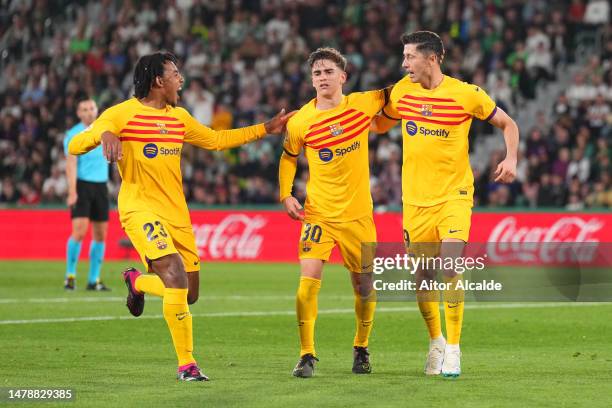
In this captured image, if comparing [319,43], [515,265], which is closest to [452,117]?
[515,265]

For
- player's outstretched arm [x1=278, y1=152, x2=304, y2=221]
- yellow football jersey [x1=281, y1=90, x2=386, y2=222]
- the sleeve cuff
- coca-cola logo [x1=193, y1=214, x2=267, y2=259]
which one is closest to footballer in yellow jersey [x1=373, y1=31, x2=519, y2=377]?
Answer: yellow football jersey [x1=281, y1=90, x2=386, y2=222]

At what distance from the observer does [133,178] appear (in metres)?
9.95

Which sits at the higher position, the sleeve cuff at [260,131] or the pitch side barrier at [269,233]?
the sleeve cuff at [260,131]

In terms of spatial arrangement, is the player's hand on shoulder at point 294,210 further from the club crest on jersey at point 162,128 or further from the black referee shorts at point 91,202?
the black referee shorts at point 91,202

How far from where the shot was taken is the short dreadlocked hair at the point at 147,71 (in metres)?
10.1

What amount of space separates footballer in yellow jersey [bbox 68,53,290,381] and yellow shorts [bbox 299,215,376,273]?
90 cm

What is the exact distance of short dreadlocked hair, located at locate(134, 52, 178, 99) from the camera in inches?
397

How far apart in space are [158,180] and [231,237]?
15.3 metres

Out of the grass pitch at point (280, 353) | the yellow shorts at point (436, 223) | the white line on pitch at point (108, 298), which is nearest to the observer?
the grass pitch at point (280, 353)

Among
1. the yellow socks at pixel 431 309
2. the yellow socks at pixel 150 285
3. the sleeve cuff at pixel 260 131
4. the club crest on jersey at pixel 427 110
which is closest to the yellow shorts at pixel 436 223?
the yellow socks at pixel 431 309

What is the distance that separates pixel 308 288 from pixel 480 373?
57.8 inches

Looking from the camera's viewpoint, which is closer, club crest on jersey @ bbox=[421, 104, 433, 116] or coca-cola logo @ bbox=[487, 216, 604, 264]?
club crest on jersey @ bbox=[421, 104, 433, 116]

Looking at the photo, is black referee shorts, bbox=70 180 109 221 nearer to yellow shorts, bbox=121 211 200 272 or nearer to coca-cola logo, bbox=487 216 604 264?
coca-cola logo, bbox=487 216 604 264

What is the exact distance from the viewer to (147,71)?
10094mm
